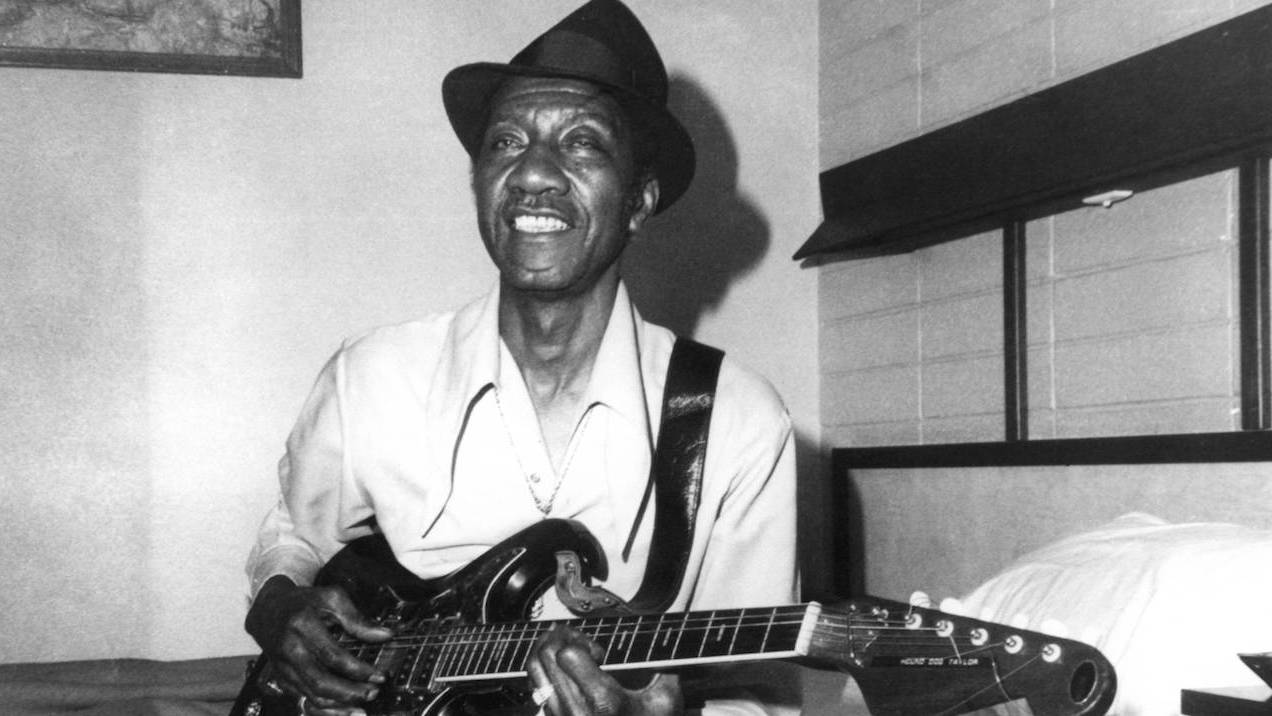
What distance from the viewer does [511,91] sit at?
197 centimetres

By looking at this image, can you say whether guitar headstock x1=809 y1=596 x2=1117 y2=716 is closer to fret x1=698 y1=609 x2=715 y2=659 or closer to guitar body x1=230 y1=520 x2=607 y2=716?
fret x1=698 y1=609 x2=715 y2=659

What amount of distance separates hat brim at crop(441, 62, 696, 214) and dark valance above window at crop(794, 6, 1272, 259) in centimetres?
60

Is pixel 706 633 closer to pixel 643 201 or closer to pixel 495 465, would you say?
pixel 495 465

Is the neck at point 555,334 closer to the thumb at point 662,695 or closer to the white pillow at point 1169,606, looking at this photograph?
the thumb at point 662,695

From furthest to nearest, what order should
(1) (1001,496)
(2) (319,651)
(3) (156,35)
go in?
(3) (156,35)
(1) (1001,496)
(2) (319,651)

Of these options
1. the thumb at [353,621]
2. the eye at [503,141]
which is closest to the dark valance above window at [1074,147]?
the eye at [503,141]

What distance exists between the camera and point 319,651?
64.2 inches

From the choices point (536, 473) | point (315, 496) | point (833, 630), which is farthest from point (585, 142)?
point (833, 630)

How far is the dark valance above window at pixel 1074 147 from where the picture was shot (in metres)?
1.80

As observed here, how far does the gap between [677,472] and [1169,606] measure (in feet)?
2.22

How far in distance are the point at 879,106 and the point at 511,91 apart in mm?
1279

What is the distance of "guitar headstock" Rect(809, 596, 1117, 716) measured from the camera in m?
1.08

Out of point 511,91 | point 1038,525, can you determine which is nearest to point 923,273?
point 1038,525

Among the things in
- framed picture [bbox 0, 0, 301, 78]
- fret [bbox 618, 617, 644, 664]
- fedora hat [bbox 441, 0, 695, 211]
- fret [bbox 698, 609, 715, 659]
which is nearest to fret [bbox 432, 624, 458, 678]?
fret [bbox 618, 617, 644, 664]
